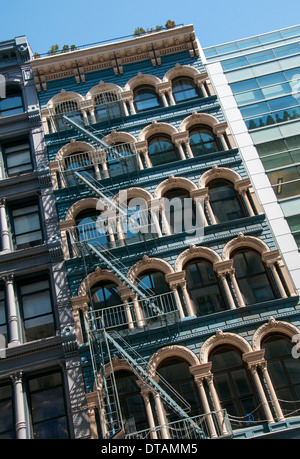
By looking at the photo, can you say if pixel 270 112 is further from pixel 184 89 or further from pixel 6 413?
pixel 6 413

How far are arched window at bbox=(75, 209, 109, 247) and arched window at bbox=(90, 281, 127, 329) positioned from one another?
1.63 metres

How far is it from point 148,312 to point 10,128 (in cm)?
1105

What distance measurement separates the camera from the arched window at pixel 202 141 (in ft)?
67.4

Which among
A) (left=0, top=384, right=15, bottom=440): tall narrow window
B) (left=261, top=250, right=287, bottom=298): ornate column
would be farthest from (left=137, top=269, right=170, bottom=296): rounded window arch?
(left=0, top=384, right=15, bottom=440): tall narrow window

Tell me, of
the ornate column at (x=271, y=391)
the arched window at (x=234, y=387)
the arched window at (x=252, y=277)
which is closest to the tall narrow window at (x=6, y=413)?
the arched window at (x=234, y=387)

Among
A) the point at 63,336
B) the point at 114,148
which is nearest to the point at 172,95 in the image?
the point at 114,148

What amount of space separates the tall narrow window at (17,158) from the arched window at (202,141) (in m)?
7.18

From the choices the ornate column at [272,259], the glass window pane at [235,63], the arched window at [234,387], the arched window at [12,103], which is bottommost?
the arched window at [234,387]

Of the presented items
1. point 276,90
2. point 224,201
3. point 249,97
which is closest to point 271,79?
point 276,90

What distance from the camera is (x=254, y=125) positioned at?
20859mm

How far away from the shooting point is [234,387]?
611 inches

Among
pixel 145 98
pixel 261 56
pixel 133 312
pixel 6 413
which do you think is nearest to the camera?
pixel 6 413

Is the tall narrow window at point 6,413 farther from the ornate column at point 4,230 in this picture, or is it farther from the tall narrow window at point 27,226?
the tall narrow window at point 27,226

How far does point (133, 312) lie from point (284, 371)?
5.34 metres
